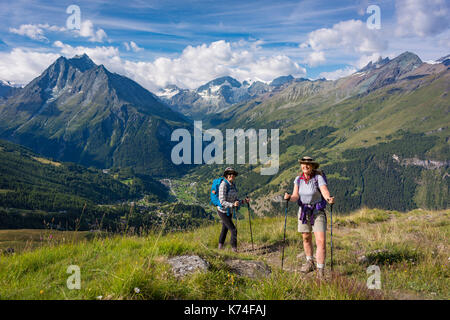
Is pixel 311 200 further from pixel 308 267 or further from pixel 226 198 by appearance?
pixel 226 198

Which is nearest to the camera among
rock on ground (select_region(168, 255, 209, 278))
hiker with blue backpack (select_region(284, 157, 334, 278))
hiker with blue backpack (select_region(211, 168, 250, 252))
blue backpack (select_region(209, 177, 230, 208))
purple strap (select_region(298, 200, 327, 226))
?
rock on ground (select_region(168, 255, 209, 278))

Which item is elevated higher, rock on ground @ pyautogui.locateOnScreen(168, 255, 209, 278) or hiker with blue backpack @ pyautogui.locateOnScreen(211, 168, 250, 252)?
hiker with blue backpack @ pyautogui.locateOnScreen(211, 168, 250, 252)

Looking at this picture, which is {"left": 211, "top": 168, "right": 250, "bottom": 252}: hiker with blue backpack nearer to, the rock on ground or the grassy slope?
the grassy slope

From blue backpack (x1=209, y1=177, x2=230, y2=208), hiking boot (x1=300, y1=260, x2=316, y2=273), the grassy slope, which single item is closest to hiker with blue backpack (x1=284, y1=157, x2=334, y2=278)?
hiking boot (x1=300, y1=260, x2=316, y2=273)

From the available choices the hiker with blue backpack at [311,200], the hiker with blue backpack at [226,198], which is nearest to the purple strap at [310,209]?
the hiker with blue backpack at [311,200]

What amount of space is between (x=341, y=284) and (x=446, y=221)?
1336 centimetres

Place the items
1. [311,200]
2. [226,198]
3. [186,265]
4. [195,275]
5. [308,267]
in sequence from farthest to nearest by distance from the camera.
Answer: [226,198], [308,267], [311,200], [186,265], [195,275]

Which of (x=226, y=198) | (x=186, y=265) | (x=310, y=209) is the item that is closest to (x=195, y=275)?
(x=186, y=265)

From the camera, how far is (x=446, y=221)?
13734mm

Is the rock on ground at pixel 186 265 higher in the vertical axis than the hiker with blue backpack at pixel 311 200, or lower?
lower

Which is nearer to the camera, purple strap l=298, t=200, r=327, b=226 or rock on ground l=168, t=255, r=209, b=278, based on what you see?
rock on ground l=168, t=255, r=209, b=278

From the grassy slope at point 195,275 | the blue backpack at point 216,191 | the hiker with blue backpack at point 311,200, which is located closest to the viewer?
the grassy slope at point 195,275

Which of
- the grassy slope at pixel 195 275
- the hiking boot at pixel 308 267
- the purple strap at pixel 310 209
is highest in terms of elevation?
the purple strap at pixel 310 209

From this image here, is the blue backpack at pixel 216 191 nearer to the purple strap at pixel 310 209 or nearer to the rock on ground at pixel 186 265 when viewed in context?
the purple strap at pixel 310 209
